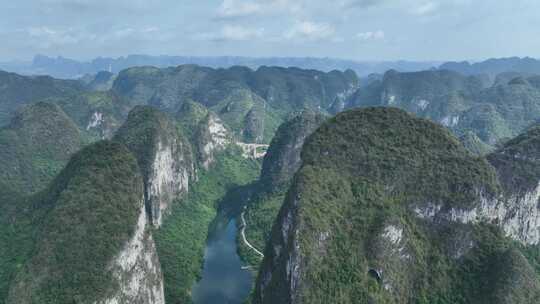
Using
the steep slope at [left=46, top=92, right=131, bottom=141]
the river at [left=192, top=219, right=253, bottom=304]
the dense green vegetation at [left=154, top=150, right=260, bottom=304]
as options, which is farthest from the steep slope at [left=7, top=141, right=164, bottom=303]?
the steep slope at [left=46, top=92, right=131, bottom=141]

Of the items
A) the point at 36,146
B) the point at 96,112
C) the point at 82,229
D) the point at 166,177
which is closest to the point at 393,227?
the point at 82,229

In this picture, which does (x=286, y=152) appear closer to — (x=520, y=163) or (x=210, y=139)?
(x=210, y=139)

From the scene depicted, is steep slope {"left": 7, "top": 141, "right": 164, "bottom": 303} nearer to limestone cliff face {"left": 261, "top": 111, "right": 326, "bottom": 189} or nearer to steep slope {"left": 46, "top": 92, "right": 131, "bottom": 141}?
limestone cliff face {"left": 261, "top": 111, "right": 326, "bottom": 189}

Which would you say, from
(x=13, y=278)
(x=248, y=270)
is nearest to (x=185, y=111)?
(x=248, y=270)

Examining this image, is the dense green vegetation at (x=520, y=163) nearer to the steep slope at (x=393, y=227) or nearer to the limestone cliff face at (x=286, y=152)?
the steep slope at (x=393, y=227)

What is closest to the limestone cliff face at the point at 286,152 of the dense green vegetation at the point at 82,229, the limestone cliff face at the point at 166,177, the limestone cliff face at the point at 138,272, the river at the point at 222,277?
the river at the point at 222,277

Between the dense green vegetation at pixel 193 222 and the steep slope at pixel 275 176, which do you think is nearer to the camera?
the dense green vegetation at pixel 193 222
